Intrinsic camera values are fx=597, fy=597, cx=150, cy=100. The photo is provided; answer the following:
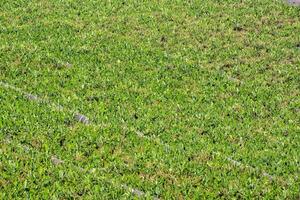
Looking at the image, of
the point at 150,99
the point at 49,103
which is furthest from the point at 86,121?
the point at 150,99

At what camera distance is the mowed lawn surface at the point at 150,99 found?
37.3ft

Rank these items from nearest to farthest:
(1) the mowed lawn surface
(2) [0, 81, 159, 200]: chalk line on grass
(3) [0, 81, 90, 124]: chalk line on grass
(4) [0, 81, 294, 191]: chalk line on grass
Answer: (2) [0, 81, 159, 200]: chalk line on grass
(1) the mowed lawn surface
(4) [0, 81, 294, 191]: chalk line on grass
(3) [0, 81, 90, 124]: chalk line on grass

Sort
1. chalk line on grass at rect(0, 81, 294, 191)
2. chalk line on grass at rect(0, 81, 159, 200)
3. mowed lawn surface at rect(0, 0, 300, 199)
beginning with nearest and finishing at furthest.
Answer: chalk line on grass at rect(0, 81, 159, 200) → mowed lawn surface at rect(0, 0, 300, 199) → chalk line on grass at rect(0, 81, 294, 191)

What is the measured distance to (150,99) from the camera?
1512 cm

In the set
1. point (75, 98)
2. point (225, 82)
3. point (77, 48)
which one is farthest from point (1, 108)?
point (225, 82)

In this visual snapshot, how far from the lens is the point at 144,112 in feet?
47.0

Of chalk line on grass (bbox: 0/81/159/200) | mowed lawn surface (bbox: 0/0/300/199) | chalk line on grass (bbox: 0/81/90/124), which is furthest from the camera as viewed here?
chalk line on grass (bbox: 0/81/90/124)

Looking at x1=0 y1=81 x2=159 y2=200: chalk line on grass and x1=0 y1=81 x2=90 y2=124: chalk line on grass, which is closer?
x1=0 y1=81 x2=159 y2=200: chalk line on grass

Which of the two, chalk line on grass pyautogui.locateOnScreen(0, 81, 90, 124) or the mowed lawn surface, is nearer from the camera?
the mowed lawn surface

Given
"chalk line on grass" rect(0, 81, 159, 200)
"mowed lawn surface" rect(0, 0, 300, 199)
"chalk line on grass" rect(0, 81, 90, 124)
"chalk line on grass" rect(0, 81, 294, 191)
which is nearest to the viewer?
"chalk line on grass" rect(0, 81, 159, 200)

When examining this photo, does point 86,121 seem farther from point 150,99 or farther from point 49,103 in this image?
point 150,99

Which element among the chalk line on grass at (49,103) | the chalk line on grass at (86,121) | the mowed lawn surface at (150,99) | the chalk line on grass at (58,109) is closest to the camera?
the chalk line on grass at (58,109)

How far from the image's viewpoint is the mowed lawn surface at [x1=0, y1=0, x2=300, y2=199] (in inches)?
448

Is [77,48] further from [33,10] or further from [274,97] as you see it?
[274,97]
